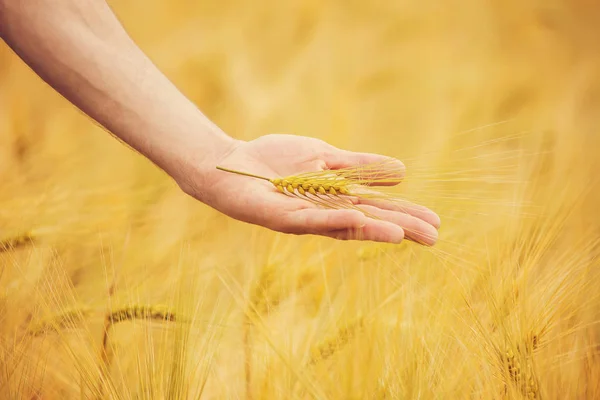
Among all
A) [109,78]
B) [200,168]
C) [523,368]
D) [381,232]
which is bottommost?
[523,368]

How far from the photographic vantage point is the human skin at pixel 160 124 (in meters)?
0.74

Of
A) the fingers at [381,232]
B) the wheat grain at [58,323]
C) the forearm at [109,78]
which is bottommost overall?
the wheat grain at [58,323]

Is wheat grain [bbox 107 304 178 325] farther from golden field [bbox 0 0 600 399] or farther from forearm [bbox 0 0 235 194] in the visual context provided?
forearm [bbox 0 0 235 194]

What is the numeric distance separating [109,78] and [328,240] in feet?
1.59

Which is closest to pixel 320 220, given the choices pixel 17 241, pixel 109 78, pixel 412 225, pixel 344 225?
pixel 344 225

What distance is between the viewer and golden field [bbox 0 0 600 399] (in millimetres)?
660

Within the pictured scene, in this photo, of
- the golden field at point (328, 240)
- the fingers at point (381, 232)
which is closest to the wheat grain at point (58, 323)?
the golden field at point (328, 240)

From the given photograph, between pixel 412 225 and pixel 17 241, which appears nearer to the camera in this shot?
pixel 412 225

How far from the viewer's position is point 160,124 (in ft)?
2.64

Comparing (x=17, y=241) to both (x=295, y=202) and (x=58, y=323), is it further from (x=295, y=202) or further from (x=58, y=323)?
(x=295, y=202)

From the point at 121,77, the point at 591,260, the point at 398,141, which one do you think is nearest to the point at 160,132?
the point at 121,77

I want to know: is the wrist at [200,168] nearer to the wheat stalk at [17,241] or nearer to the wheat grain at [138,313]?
the wheat grain at [138,313]

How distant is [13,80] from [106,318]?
0.65 meters

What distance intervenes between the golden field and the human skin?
0.33 ft
